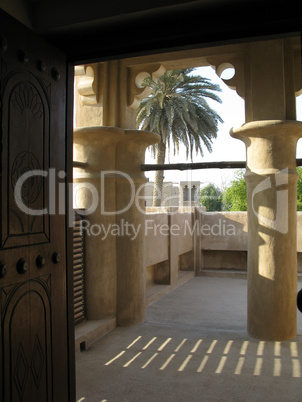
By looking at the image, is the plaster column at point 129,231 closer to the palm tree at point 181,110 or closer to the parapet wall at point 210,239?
the parapet wall at point 210,239

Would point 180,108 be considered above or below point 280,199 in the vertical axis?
above

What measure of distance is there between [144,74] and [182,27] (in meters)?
5.45

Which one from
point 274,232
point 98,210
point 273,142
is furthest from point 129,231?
point 273,142

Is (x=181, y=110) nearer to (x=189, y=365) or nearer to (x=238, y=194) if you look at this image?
(x=189, y=365)

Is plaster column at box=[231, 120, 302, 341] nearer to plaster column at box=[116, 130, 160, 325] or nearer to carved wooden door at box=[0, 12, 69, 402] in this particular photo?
plaster column at box=[116, 130, 160, 325]

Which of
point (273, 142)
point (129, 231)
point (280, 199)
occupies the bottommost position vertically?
point (129, 231)

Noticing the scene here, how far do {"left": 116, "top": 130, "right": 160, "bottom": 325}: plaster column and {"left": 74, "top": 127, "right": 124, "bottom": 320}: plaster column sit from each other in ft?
0.38

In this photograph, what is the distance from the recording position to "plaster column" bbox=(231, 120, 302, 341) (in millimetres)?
6113

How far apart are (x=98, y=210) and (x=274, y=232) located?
299cm

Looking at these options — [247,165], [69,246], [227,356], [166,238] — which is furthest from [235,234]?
[69,246]

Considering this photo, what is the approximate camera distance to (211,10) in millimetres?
1902

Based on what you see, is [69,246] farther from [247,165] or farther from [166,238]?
[166,238]

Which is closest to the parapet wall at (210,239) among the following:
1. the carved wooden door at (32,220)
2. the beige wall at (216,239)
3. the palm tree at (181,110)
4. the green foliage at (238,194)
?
the beige wall at (216,239)

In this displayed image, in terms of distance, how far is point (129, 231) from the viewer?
23.1 feet
